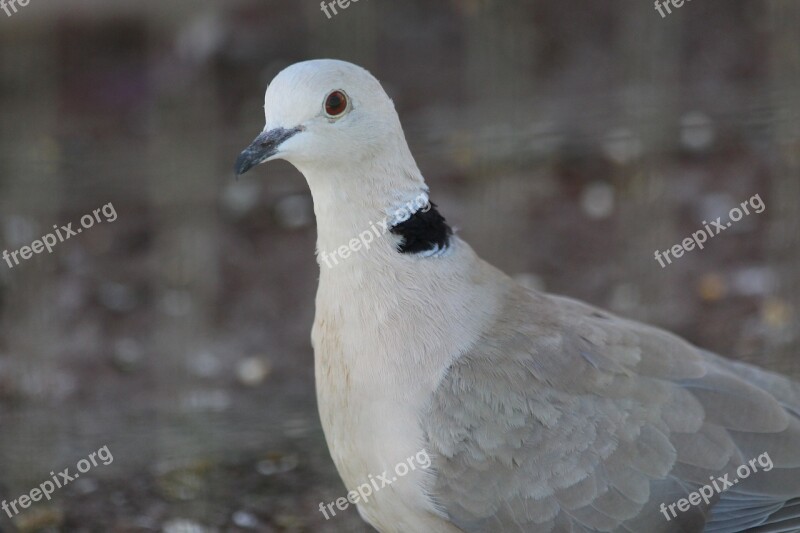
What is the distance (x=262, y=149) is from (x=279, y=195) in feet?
9.38

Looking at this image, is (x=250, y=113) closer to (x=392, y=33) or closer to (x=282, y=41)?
(x=282, y=41)

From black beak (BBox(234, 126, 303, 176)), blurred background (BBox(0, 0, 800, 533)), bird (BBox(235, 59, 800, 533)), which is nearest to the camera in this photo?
black beak (BBox(234, 126, 303, 176))

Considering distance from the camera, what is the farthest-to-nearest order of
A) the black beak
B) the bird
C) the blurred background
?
the blurred background < the bird < the black beak

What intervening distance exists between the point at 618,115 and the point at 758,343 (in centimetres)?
147

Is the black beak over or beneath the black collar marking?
over

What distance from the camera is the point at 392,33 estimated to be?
20.5ft

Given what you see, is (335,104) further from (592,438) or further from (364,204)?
(592,438)

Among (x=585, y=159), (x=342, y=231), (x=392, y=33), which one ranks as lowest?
(x=342, y=231)

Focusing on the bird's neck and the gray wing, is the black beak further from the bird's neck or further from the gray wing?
the gray wing

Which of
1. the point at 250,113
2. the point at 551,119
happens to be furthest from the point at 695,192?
the point at 250,113

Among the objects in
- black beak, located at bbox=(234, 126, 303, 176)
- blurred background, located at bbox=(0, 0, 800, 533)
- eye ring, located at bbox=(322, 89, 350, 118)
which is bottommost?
black beak, located at bbox=(234, 126, 303, 176)

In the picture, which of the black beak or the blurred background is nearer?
the black beak

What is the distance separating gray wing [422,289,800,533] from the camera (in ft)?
9.34

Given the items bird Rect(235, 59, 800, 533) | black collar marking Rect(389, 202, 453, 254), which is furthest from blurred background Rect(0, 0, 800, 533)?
black collar marking Rect(389, 202, 453, 254)
